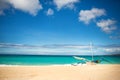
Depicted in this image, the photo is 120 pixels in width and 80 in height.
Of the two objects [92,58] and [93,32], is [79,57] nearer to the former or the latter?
[92,58]

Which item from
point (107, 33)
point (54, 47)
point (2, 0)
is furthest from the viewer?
Answer: point (107, 33)

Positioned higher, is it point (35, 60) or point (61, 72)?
point (35, 60)

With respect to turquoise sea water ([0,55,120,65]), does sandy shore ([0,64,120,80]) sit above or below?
below

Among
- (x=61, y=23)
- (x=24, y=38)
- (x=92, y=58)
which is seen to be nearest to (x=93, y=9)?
(x=61, y=23)

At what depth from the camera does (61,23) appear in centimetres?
308

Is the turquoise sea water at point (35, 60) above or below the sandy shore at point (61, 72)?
above

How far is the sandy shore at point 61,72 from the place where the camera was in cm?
283

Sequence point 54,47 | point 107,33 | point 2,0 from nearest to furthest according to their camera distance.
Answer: point 2,0
point 54,47
point 107,33

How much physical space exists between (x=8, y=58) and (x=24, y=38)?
0.35 m

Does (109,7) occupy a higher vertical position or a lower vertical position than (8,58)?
higher

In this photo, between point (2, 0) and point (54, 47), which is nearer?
point (2, 0)

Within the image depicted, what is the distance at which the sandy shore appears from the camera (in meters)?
2.83

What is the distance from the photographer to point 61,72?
9.84ft

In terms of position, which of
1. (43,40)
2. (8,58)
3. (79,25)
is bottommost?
Answer: (8,58)
